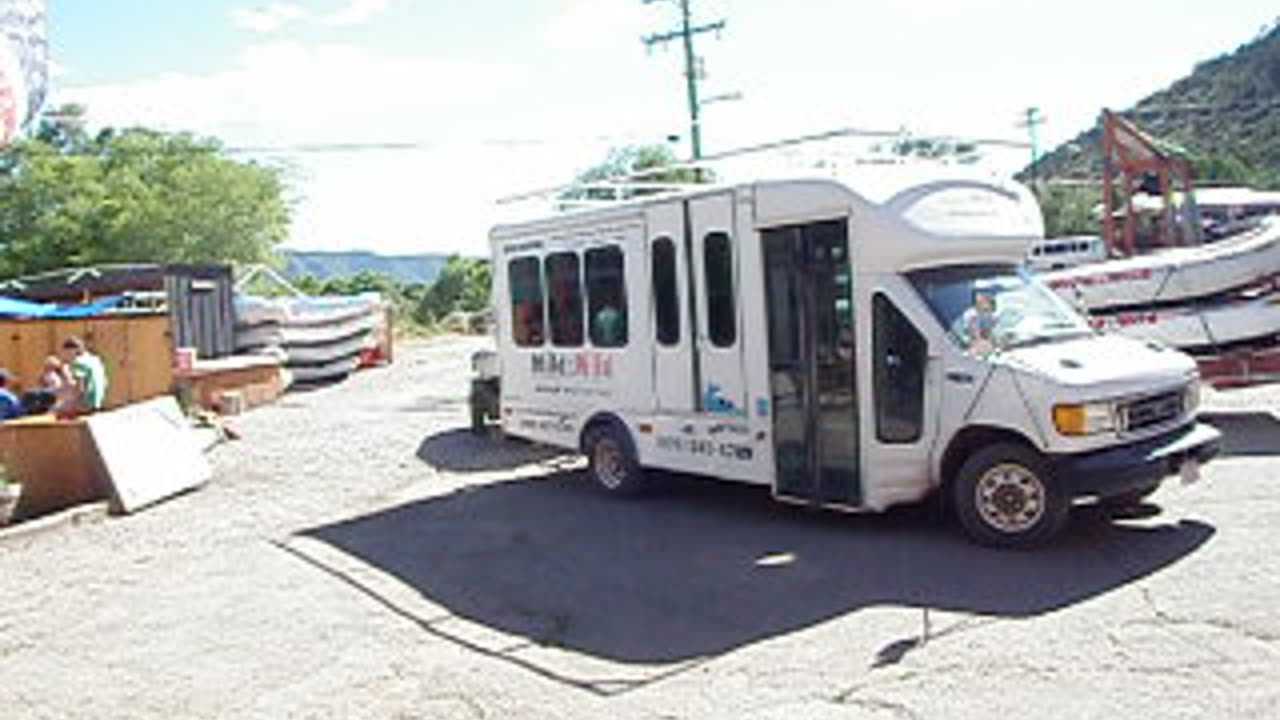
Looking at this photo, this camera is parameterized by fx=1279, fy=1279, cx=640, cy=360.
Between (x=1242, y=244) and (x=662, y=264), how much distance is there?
23.3 ft

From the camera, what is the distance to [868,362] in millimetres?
9195

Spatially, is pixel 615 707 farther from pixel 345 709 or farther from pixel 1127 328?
pixel 1127 328

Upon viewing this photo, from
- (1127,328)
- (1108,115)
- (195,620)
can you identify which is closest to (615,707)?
(195,620)

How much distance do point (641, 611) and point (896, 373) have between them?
268cm

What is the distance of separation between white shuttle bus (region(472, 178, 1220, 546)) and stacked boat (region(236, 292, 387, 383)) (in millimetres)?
16149

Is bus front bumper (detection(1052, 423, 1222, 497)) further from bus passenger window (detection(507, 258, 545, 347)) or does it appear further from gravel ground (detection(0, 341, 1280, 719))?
bus passenger window (detection(507, 258, 545, 347))

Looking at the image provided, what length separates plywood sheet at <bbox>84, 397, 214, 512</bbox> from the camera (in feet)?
42.2

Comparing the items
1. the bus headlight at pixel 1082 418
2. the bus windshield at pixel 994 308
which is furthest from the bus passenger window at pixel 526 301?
the bus headlight at pixel 1082 418

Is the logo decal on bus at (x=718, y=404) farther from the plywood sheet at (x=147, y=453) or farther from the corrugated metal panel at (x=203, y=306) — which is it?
the corrugated metal panel at (x=203, y=306)

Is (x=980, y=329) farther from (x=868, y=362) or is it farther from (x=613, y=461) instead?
(x=613, y=461)

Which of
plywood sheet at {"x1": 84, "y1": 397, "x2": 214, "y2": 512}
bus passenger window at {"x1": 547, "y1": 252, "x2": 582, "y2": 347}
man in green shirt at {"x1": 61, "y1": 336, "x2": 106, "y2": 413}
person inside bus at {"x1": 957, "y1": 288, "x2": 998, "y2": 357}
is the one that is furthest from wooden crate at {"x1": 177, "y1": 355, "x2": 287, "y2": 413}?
person inside bus at {"x1": 957, "y1": 288, "x2": 998, "y2": 357}

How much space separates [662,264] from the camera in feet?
35.8

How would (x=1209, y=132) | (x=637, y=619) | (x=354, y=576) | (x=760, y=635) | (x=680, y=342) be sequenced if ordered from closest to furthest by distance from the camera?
(x=760, y=635), (x=637, y=619), (x=354, y=576), (x=680, y=342), (x=1209, y=132)

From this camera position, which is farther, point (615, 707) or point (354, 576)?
point (354, 576)
